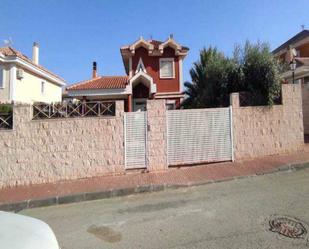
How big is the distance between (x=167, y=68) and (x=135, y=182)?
12.8 meters

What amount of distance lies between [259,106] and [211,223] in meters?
6.48

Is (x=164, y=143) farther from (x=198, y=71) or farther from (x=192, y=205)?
(x=198, y=71)

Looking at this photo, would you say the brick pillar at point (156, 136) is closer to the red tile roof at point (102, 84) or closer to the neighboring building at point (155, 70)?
the red tile roof at point (102, 84)

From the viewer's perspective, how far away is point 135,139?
949 centimetres

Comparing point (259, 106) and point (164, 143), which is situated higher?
point (259, 106)

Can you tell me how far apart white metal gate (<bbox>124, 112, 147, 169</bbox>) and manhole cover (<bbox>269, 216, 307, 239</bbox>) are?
515cm

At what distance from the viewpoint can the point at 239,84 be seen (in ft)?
36.6

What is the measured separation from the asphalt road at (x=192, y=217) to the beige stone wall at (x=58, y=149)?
201 centimetres

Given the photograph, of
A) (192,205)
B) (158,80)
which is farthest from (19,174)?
(158,80)

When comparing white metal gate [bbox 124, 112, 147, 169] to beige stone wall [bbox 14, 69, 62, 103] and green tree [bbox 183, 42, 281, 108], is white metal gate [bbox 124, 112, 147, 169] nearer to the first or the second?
green tree [bbox 183, 42, 281, 108]

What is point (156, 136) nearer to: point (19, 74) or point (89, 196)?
point (89, 196)

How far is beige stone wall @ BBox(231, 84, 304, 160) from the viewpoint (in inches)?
398

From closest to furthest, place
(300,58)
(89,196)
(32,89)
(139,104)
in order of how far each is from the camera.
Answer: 1. (89,196)
2. (139,104)
3. (32,89)
4. (300,58)

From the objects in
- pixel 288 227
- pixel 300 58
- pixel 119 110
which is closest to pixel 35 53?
pixel 119 110
